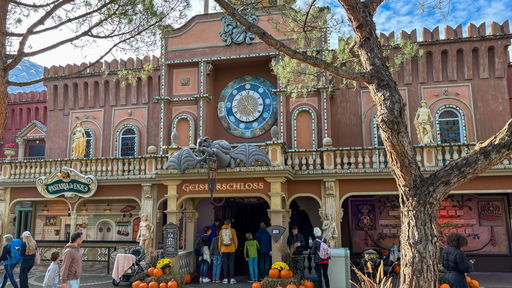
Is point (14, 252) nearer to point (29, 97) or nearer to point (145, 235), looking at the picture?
point (145, 235)

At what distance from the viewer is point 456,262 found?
7055 millimetres

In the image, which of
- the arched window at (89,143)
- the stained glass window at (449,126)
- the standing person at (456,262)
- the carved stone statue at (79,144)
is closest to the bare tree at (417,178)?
the standing person at (456,262)

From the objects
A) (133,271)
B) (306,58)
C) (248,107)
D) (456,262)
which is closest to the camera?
(306,58)

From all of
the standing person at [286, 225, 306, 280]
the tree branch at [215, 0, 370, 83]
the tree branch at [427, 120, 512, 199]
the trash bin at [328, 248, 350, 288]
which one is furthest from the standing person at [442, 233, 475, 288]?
the standing person at [286, 225, 306, 280]

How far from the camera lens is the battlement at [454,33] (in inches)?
653

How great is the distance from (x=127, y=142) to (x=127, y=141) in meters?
0.05

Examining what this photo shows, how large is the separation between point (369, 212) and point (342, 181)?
301 cm

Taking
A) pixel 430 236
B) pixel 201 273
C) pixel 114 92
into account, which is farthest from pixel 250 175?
pixel 114 92

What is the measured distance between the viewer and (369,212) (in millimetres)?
16938

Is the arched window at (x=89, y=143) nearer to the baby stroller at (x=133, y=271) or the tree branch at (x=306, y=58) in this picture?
the baby stroller at (x=133, y=271)

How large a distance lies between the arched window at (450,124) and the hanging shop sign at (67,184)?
44.3ft

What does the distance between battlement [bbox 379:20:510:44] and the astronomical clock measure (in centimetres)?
528

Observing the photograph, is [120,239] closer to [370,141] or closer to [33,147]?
[33,147]

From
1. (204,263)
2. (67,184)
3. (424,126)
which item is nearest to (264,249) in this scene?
(204,263)
